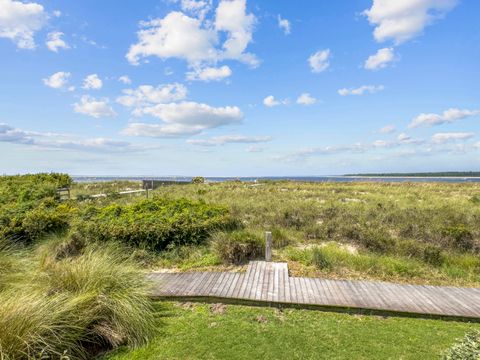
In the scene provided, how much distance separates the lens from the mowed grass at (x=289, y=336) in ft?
12.7

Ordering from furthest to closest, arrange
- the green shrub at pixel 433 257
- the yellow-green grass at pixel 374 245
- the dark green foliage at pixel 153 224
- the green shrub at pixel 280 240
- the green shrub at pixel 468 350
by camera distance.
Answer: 1. the green shrub at pixel 280 240
2. the dark green foliage at pixel 153 224
3. the green shrub at pixel 433 257
4. the yellow-green grass at pixel 374 245
5. the green shrub at pixel 468 350

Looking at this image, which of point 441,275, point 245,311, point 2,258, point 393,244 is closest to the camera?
point 245,311

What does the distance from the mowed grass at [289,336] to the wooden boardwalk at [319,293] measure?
191 mm

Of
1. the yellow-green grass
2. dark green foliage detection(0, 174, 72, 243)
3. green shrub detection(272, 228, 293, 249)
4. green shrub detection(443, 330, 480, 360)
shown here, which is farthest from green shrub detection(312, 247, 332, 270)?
dark green foliage detection(0, 174, 72, 243)

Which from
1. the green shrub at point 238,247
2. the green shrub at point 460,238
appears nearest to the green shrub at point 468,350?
→ the green shrub at point 238,247

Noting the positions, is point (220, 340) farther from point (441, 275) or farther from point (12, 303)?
point (441, 275)

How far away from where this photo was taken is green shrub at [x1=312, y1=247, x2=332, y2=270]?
6.95 meters

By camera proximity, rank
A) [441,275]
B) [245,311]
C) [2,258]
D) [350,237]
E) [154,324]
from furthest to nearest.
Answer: [350,237], [441,275], [2,258], [245,311], [154,324]

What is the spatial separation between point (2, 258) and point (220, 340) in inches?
174

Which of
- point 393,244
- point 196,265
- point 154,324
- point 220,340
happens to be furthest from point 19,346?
point 393,244

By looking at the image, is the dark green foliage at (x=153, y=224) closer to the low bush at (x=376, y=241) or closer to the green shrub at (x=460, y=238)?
the low bush at (x=376, y=241)

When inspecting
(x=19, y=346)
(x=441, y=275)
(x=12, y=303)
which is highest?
A: (x=12, y=303)

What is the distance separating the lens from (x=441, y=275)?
6676 mm

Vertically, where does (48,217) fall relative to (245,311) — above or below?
above
